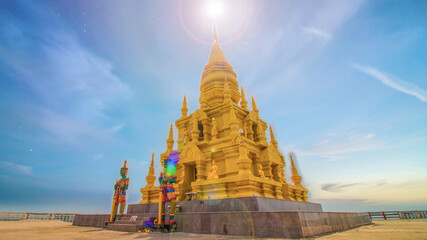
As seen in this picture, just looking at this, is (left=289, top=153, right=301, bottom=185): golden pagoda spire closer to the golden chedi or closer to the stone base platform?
the golden chedi

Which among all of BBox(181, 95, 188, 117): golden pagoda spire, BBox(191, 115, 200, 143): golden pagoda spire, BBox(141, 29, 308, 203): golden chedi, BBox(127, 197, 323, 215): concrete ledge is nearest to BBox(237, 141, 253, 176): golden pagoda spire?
BBox(141, 29, 308, 203): golden chedi

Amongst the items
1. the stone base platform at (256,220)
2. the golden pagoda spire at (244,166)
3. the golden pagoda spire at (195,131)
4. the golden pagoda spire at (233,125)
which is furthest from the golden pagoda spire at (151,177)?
the golden pagoda spire at (244,166)

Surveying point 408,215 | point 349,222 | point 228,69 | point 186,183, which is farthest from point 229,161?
point 408,215

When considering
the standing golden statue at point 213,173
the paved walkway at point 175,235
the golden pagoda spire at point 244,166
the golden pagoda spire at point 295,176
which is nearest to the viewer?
the paved walkway at point 175,235

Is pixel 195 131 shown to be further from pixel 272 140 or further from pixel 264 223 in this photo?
pixel 264 223

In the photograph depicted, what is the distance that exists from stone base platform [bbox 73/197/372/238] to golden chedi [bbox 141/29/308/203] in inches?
61.9

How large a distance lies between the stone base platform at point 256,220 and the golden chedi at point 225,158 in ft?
5.16

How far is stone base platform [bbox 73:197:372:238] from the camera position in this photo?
6.35m

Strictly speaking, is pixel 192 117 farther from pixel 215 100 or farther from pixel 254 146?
pixel 254 146

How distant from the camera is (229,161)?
45.6ft

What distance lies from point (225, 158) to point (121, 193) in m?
6.98

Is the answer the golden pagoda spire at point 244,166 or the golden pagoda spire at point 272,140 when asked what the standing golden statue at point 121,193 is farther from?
the golden pagoda spire at point 272,140

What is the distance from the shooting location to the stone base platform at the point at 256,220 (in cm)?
635

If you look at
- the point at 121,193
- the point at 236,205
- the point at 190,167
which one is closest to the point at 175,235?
the point at 236,205
